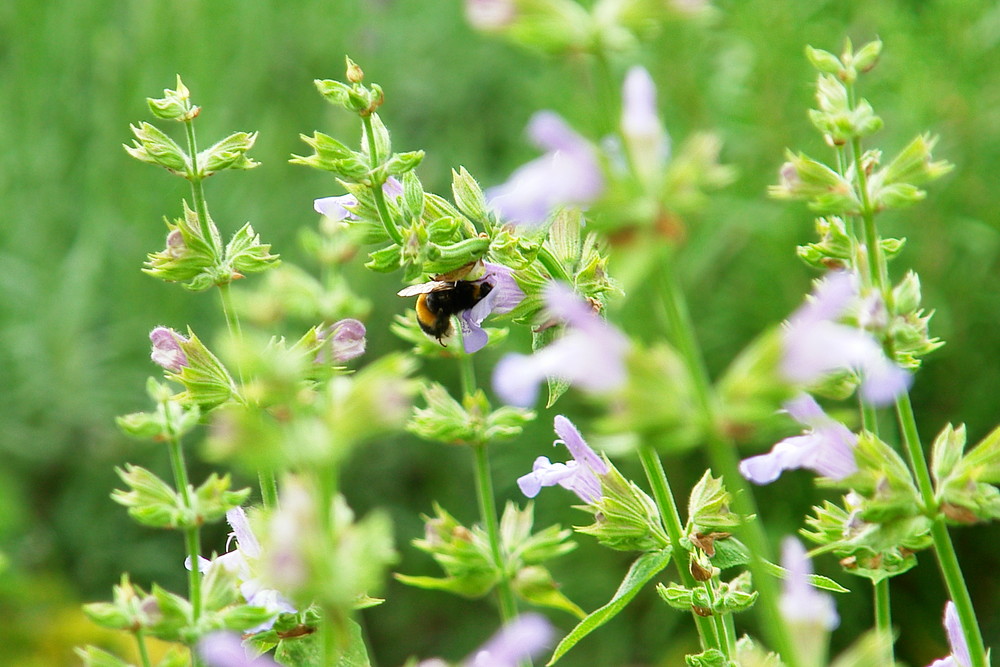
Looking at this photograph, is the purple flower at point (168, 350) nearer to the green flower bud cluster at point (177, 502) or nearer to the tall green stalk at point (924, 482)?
the green flower bud cluster at point (177, 502)

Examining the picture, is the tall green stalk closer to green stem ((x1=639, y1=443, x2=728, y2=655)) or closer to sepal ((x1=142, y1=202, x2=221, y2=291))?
green stem ((x1=639, y1=443, x2=728, y2=655))

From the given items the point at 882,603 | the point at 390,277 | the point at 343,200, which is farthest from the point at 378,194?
the point at 390,277

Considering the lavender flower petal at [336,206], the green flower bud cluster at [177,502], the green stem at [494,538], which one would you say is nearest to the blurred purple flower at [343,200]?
the lavender flower petal at [336,206]

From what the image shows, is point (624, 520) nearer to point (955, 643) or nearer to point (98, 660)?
point (955, 643)

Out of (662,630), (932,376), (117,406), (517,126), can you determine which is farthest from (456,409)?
(517,126)

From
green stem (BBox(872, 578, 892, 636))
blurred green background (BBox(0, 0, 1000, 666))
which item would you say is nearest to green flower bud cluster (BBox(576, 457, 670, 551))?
green stem (BBox(872, 578, 892, 636))
